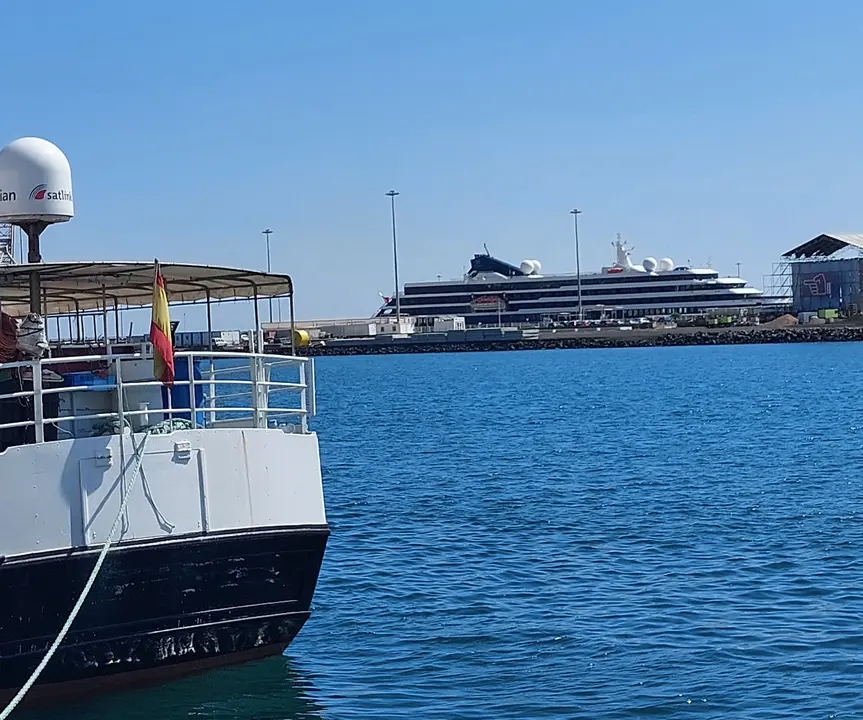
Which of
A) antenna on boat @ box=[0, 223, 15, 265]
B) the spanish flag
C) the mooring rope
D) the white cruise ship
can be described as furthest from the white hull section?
the white cruise ship

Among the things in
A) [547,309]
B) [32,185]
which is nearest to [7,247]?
[32,185]

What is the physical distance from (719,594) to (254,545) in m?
6.66

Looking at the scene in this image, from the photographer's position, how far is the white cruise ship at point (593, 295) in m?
174

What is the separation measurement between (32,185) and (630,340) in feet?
429

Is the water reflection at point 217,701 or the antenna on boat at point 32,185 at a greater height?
the antenna on boat at point 32,185

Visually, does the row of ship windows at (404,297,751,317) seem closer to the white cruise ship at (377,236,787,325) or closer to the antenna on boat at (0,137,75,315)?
the white cruise ship at (377,236,787,325)

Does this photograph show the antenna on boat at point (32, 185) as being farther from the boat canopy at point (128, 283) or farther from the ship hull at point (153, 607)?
the ship hull at point (153, 607)

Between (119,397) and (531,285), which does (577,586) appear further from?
(531,285)

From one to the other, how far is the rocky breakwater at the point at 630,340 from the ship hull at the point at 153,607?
114036 mm

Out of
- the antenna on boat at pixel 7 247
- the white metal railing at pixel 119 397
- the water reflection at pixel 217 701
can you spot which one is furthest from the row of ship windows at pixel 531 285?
the water reflection at pixel 217 701

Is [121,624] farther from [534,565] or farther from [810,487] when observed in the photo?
[810,487]

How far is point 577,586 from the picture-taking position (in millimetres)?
16344

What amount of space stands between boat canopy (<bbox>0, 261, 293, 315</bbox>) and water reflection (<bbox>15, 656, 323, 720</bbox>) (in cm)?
393

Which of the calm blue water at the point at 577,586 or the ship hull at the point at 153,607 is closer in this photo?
the ship hull at the point at 153,607
